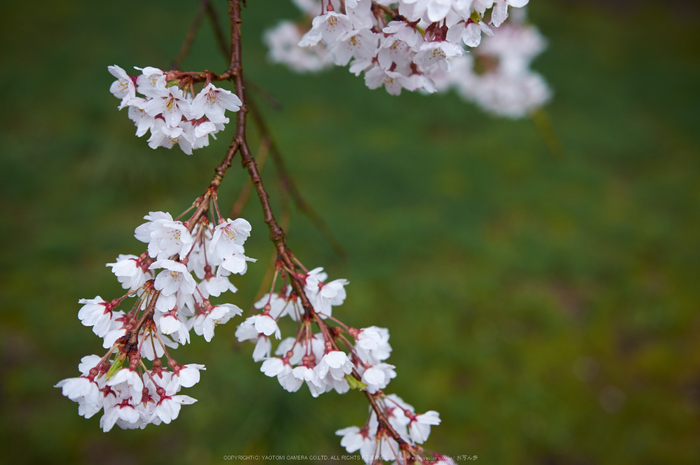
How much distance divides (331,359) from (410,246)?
290cm

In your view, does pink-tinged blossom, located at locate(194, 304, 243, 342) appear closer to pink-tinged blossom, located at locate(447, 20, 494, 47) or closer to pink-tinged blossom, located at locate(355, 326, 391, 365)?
pink-tinged blossom, located at locate(355, 326, 391, 365)

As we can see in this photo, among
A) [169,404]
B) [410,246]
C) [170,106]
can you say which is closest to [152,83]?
[170,106]

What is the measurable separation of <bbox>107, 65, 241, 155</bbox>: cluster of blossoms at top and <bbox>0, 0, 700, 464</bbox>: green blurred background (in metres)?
1.71

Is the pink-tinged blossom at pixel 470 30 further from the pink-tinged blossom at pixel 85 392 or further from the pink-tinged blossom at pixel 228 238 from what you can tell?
the pink-tinged blossom at pixel 85 392

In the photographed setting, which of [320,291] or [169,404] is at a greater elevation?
[320,291]

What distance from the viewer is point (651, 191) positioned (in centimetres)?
436

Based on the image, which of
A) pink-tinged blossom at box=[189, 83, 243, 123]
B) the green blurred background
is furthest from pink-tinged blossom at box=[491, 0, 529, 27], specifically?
the green blurred background

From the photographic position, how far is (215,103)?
2.43ft

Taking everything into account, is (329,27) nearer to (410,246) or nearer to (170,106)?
(170,106)

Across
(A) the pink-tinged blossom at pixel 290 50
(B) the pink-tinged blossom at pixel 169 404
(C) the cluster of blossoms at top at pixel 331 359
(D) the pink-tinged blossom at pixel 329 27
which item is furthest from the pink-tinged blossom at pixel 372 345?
(A) the pink-tinged blossom at pixel 290 50

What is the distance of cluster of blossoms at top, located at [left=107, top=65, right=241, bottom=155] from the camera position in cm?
70

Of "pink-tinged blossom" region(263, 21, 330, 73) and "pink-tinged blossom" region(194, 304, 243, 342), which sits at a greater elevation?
"pink-tinged blossom" region(263, 21, 330, 73)

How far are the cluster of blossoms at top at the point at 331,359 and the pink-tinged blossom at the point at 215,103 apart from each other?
26cm

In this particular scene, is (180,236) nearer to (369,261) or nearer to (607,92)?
(369,261)
